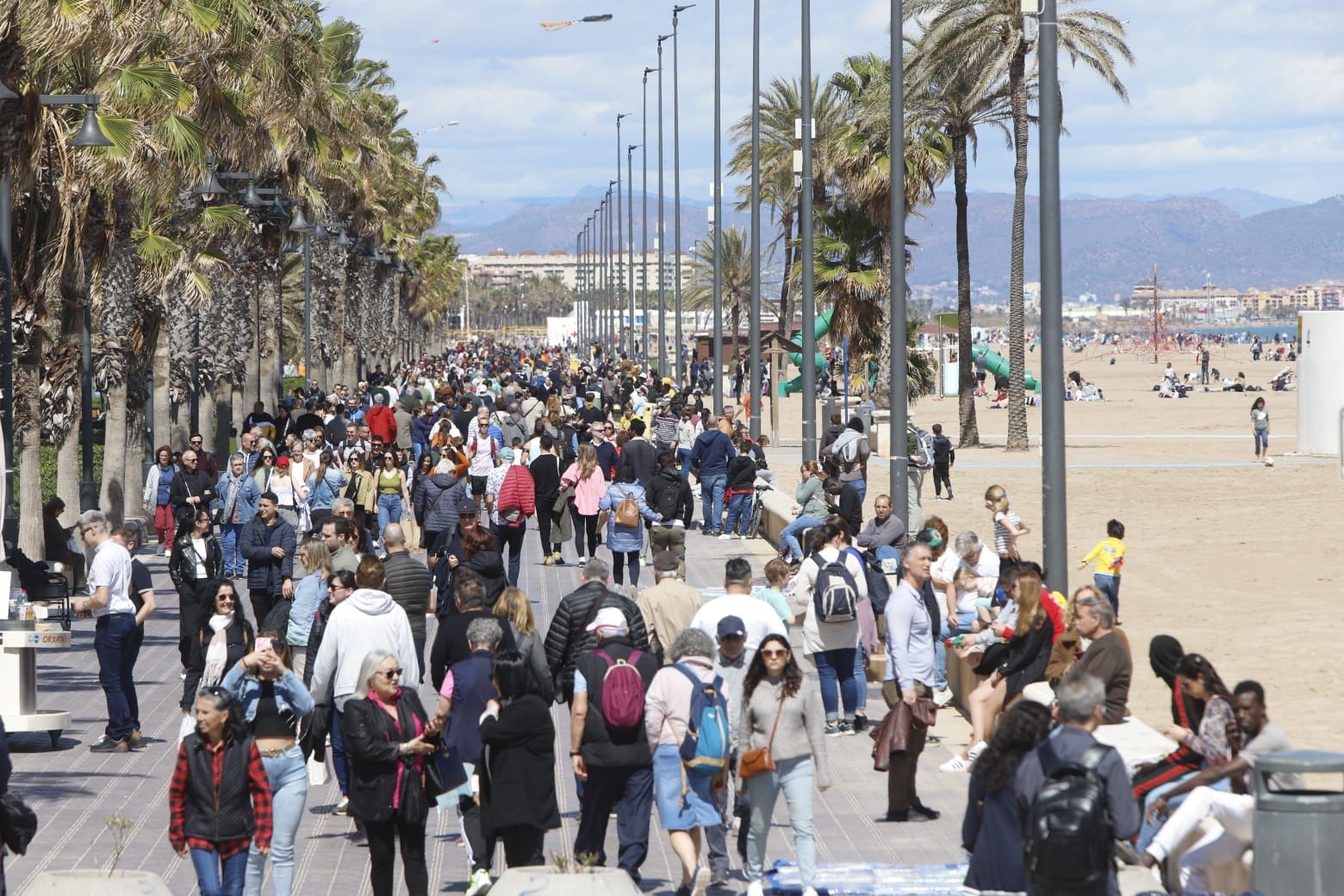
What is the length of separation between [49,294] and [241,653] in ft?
39.6

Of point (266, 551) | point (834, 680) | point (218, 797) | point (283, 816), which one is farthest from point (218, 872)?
point (266, 551)

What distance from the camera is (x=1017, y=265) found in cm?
4303

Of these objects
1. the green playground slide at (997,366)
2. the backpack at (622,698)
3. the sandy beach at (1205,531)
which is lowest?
the sandy beach at (1205,531)

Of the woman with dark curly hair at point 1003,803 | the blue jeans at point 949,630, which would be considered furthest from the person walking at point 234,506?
the woman with dark curly hair at point 1003,803

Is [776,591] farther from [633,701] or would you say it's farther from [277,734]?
[277,734]

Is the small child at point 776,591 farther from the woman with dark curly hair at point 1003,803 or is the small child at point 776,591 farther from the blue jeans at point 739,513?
the blue jeans at point 739,513

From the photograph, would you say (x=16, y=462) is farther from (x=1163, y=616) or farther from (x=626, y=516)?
(x=1163, y=616)

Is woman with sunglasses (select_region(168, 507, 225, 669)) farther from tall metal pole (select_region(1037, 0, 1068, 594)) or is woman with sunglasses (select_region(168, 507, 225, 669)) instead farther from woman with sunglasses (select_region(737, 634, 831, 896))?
tall metal pole (select_region(1037, 0, 1068, 594))

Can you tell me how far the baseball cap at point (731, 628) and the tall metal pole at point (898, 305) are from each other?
400 inches

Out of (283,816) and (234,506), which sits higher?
(234,506)

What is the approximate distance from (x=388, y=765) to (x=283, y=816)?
1.73 feet

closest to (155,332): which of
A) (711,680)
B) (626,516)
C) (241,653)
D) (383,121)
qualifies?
(626,516)

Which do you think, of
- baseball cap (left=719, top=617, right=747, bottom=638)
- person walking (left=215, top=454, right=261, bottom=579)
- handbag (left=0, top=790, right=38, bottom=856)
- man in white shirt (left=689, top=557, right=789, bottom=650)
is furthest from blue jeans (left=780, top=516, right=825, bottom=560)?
handbag (left=0, top=790, right=38, bottom=856)

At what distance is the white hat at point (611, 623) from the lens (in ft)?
32.0
